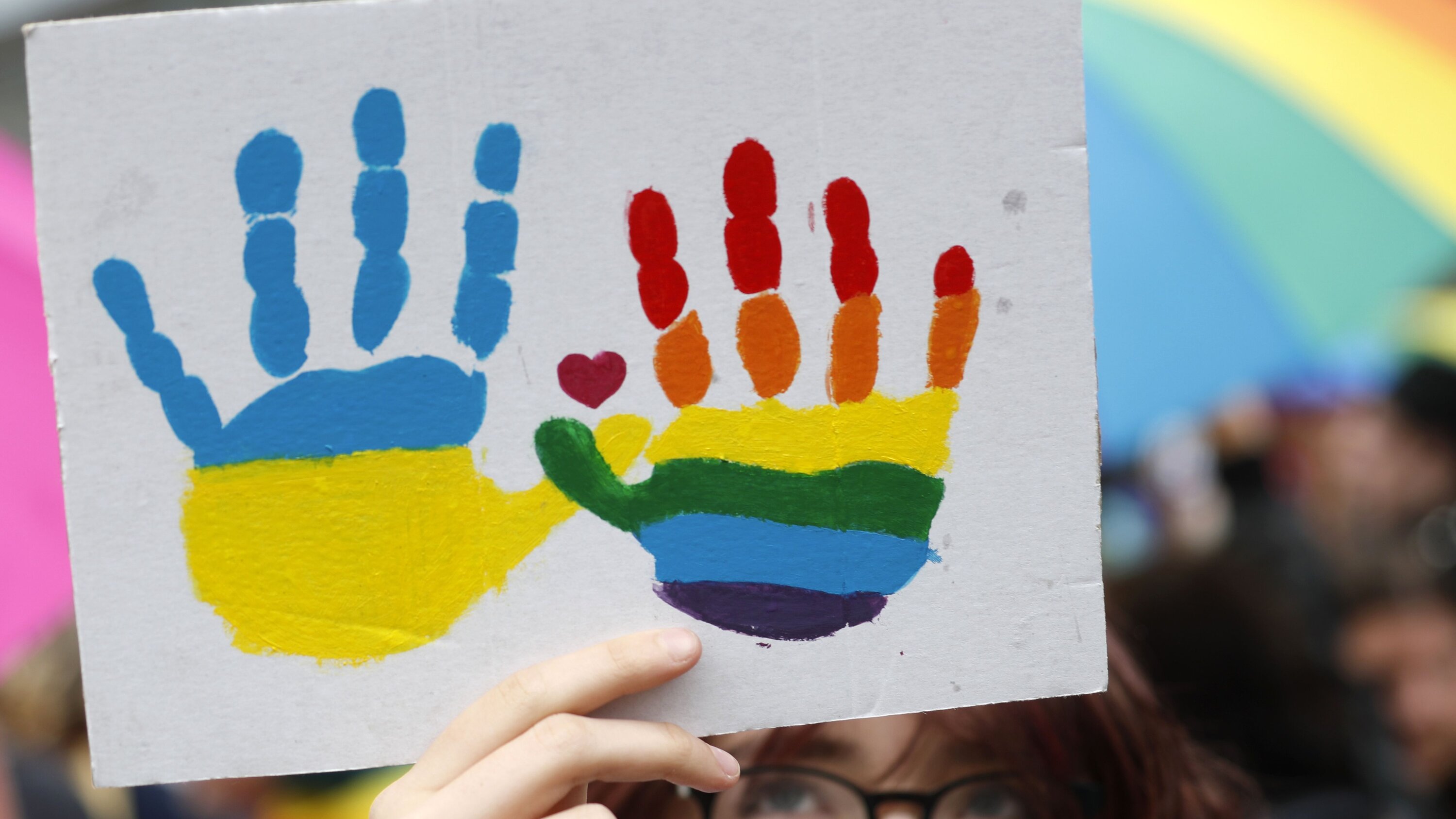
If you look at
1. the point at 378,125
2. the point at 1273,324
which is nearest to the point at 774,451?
the point at 378,125

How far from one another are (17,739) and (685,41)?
7.49 ft

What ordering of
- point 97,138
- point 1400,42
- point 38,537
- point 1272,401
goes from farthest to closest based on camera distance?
1. point 1272,401
2. point 1400,42
3. point 38,537
4. point 97,138

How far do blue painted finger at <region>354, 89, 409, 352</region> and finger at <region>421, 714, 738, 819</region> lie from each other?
0.35 metres

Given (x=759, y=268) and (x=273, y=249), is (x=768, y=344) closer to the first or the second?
(x=759, y=268)

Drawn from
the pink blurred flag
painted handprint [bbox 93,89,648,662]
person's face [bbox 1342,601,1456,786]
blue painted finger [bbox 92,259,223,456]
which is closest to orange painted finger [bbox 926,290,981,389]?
painted handprint [bbox 93,89,648,662]

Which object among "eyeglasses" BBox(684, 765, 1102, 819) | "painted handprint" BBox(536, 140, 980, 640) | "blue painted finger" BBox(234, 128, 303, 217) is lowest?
"eyeglasses" BBox(684, 765, 1102, 819)

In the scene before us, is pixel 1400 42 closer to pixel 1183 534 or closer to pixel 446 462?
pixel 1183 534

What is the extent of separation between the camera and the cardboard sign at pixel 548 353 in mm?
1007

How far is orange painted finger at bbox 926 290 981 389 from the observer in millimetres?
1047

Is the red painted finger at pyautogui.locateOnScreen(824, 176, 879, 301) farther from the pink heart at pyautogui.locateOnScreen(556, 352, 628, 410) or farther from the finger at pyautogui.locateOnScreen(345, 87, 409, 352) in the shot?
the finger at pyautogui.locateOnScreen(345, 87, 409, 352)

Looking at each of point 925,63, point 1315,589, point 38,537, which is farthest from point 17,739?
point 1315,589

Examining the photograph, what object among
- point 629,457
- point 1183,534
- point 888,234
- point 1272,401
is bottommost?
point 1183,534

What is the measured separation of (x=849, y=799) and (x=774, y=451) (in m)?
0.52

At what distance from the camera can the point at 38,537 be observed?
2070 mm
